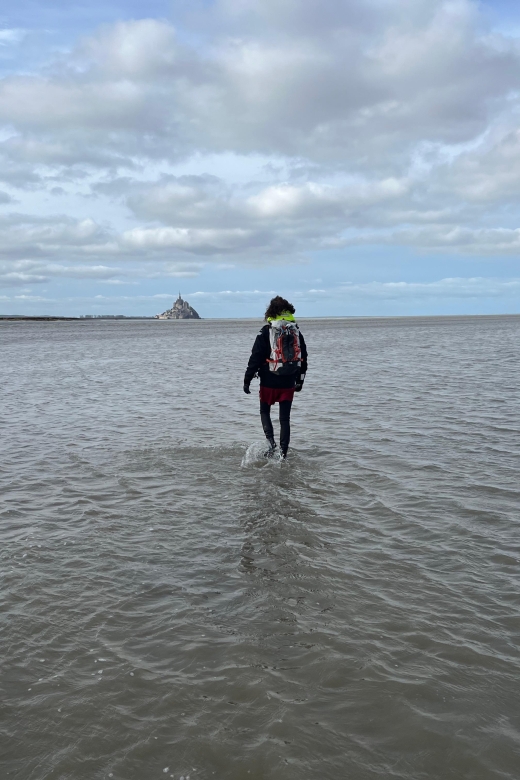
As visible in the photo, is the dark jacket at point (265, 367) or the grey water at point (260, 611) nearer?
the grey water at point (260, 611)

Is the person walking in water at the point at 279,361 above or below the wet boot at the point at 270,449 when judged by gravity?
above

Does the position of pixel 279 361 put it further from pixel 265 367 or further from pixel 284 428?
pixel 284 428

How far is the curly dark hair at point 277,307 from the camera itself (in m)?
11.0

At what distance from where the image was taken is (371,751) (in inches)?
139

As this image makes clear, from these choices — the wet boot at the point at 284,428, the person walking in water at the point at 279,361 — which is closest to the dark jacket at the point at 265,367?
the person walking in water at the point at 279,361

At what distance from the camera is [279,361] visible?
10.9 metres

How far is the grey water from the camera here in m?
3.58

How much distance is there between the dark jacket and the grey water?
1.48 metres

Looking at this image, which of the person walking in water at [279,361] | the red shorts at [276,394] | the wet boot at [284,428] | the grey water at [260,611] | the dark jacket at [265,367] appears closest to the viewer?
the grey water at [260,611]

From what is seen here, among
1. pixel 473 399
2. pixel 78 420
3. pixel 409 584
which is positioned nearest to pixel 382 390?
pixel 473 399

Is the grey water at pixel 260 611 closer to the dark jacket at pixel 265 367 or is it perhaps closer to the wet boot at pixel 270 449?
the wet boot at pixel 270 449

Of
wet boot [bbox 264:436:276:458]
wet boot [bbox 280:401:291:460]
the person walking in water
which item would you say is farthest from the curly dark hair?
wet boot [bbox 264:436:276:458]

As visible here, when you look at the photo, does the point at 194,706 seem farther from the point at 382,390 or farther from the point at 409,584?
the point at 382,390

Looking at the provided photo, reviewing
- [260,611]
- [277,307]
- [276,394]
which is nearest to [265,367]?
[276,394]
